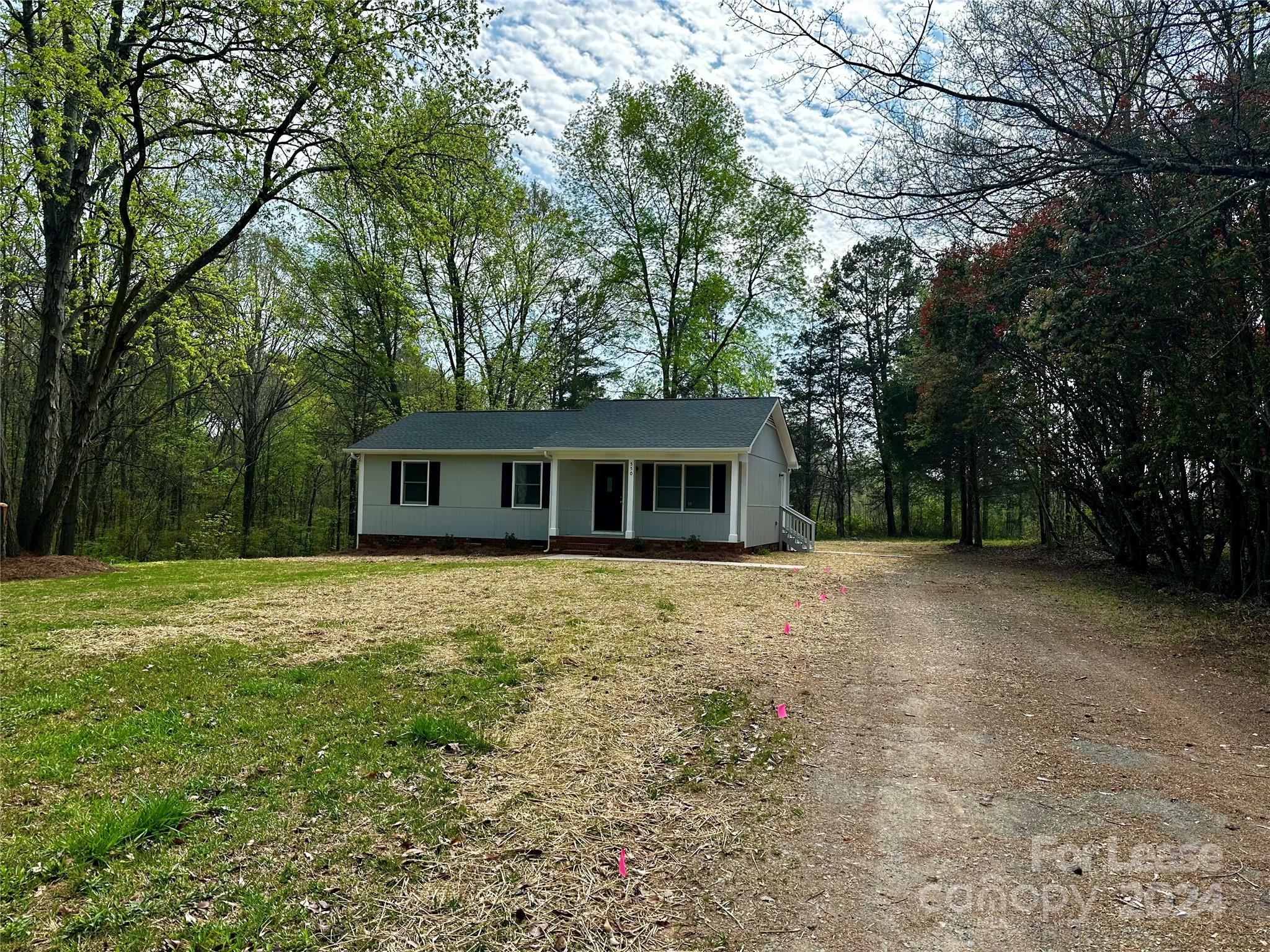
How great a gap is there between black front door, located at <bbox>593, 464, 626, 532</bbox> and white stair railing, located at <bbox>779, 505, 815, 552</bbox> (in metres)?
5.13

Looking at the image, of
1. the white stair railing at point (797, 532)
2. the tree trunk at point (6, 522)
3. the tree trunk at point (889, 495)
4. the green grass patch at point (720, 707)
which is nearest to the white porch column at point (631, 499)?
the white stair railing at point (797, 532)

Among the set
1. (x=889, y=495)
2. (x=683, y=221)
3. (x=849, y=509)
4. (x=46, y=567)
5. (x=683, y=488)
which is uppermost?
(x=683, y=221)

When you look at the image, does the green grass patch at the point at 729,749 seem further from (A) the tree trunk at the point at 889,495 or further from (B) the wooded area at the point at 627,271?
(A) the tree trunk at the point at 889,495

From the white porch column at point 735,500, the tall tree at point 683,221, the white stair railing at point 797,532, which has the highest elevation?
the tall tree at point 683,221

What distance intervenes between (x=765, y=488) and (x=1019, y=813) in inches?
623

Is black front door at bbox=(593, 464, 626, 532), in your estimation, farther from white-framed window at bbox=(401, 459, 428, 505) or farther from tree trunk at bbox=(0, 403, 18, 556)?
tree trunk at bbox=(0, 403, 18, 556)

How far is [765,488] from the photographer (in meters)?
18.8

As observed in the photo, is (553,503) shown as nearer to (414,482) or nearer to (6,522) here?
(414,482)

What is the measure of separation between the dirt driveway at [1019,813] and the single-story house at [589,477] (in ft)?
35.4

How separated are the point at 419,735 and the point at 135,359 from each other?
2281cm

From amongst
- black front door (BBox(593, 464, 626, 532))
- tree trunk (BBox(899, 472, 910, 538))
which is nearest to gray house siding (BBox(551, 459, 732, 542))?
black front door (BBox(593, 464, 626, 532))

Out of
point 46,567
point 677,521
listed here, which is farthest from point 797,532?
point 46,567

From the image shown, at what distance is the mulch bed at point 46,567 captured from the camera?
402 inches

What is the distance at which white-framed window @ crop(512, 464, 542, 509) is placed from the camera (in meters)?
18.4
